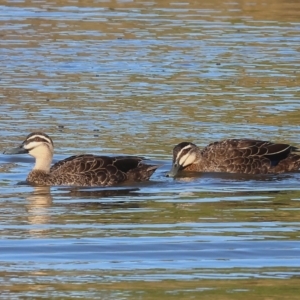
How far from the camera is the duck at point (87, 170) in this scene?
16641 millimetres

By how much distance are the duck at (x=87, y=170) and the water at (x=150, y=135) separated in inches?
7.7

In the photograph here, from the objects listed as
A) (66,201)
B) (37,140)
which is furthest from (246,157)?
(66,201)

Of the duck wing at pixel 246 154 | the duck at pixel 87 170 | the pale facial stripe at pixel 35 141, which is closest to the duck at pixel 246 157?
the duck wing at pixel 246 154

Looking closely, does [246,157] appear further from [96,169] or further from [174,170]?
[96,169]

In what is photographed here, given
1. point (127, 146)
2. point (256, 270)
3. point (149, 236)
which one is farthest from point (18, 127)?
point (256, 270)

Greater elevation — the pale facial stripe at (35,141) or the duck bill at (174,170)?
the pale facial stripe at (35,141)

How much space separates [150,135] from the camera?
1958 cm

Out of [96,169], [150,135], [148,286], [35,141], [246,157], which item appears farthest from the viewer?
[150,135]

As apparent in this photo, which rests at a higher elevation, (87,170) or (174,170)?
(174,170)

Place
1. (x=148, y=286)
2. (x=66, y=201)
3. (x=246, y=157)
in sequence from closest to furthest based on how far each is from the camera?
(x=148, y=286) < (x=66, y=201) < (x=246, y=157)

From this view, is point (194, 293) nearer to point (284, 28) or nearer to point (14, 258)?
point (14, 258)

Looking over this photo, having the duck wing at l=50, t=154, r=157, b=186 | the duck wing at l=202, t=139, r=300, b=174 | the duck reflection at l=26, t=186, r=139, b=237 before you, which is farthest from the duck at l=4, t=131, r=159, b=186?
the duck wing at l=202, t=139, r=300, b=174

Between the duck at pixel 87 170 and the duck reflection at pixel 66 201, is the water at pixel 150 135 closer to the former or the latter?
the duck reflection at pixel 66 201

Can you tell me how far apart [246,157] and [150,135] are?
92.2 inches
